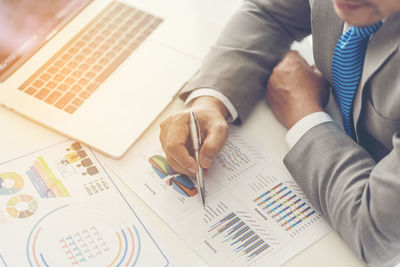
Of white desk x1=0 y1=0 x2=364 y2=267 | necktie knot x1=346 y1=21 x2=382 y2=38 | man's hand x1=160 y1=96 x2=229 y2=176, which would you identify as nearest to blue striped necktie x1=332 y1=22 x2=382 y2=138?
necktie knot x1=346 y1=21 x2=382 y2=38

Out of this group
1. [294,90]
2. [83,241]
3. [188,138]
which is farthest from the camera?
[294,90]

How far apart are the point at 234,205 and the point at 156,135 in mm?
222

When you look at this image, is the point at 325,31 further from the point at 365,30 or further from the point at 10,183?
the point at 10,183

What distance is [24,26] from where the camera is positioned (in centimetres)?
94

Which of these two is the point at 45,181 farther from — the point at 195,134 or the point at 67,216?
the point at 195,134

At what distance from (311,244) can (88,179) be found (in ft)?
1.35

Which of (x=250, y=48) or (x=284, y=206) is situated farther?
(x=250, y=48)

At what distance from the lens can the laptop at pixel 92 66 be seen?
0.91 metres

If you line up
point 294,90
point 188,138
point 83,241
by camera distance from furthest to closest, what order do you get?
point 294,90, point 188,138, point 83,241

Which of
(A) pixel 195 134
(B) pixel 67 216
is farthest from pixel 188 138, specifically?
(B) pixel 67 216

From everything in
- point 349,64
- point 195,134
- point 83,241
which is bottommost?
point 83,241

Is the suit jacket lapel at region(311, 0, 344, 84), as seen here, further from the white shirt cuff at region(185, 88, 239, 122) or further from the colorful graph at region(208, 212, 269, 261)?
the colorful graph at region(208, 212, 269, 261)

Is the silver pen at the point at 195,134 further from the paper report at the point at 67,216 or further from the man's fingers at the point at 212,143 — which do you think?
the paper report at the point at 67,216

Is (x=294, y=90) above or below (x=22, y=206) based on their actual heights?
above
